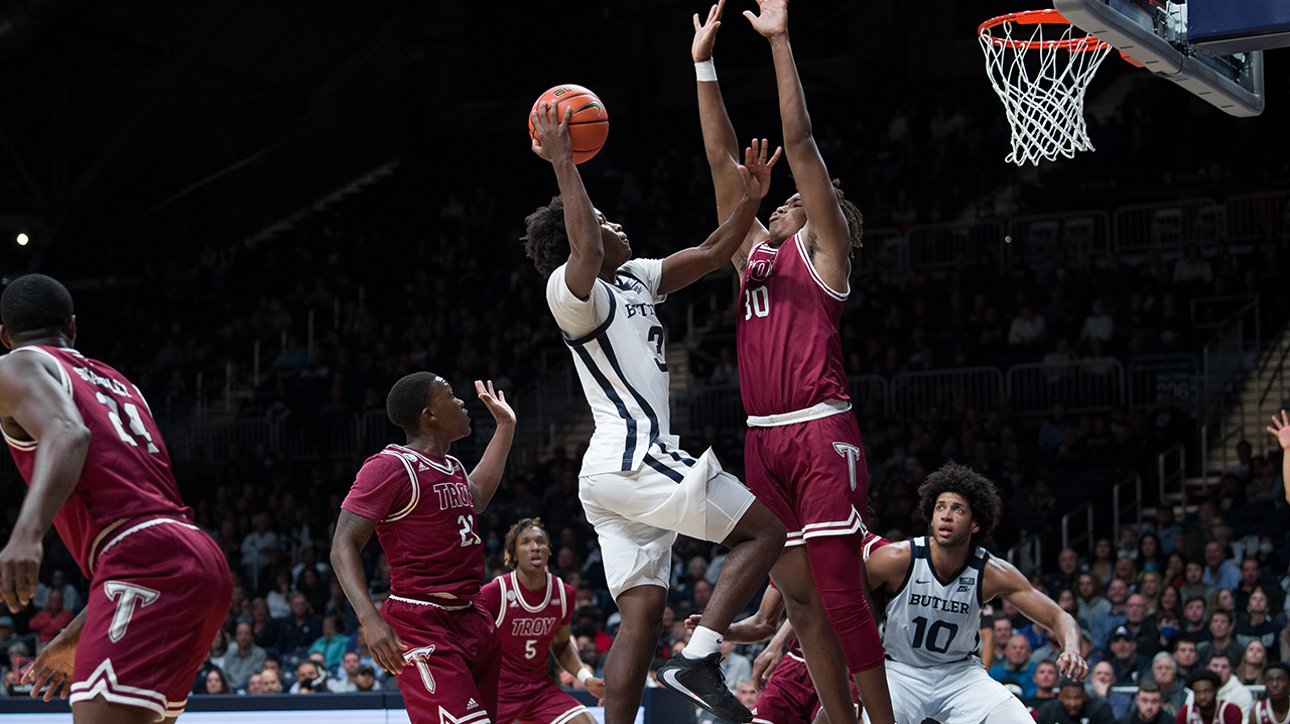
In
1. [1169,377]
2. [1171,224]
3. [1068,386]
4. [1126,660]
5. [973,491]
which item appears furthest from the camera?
[1171,224]

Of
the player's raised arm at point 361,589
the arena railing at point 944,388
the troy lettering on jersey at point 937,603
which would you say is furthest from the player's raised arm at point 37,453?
the arena railing at point 944,388

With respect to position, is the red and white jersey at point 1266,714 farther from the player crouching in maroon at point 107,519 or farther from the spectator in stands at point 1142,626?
the player crouching in maroon at point 107,519

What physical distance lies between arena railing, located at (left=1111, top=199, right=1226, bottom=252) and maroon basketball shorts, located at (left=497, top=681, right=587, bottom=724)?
11.6 metres

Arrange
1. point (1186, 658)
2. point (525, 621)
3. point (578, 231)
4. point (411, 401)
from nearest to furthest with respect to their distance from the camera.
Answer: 1. point (578, 231)
2. point (411, 401)
3. point (525, 621)
4. point (1186, 658)

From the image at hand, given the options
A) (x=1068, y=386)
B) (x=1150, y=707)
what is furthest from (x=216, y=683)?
(x=1068, y=386)

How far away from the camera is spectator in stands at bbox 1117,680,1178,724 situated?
908 centimetres

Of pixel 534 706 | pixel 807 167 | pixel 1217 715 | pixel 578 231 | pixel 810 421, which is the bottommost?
pixel 1217 715

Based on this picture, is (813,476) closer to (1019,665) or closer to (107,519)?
(107,519)

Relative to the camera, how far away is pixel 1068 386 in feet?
49.4

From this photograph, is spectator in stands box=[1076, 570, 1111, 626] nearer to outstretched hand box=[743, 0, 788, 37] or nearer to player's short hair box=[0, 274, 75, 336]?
outstretched hand box=[743, 0, 788, 37]

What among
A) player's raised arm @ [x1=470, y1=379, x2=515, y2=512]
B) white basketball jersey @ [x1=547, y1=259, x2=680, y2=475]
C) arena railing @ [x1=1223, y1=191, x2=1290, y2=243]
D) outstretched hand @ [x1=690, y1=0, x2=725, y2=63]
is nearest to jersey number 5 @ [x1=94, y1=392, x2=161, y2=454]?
white basketball jersey @ [x1=547, y1=259, x2=680, y2=475]

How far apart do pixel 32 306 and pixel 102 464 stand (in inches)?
22.2

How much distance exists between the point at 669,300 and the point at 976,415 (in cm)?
550

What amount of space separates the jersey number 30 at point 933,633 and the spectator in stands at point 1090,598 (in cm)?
509
